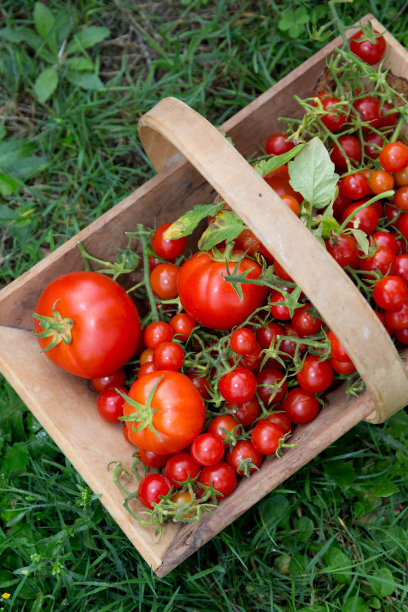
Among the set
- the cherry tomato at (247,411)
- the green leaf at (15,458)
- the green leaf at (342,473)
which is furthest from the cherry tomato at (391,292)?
the green leaf at (15,458)

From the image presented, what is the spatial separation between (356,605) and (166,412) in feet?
2.62

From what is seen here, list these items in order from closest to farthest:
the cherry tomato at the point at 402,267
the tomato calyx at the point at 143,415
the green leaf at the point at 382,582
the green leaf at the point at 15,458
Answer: the tomato calyx at the point at 143,415 < the cherry tomato at the point at 402,267 < the green leaf at the point at 382,582 < the green leaf at the point at 15,458

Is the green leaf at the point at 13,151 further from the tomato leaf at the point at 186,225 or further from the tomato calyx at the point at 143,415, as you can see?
the tomato calyx at the point at 143,415

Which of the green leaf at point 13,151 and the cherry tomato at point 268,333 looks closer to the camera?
the cherry tomato at point 268,333

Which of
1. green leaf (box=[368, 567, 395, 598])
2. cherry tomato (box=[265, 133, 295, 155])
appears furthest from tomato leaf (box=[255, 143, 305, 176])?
green leaf (box=[368, 567, 395, 598])

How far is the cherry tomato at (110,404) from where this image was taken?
4.66 feet

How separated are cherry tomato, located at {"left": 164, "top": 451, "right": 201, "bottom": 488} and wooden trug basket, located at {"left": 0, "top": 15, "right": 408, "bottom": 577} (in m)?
0.10

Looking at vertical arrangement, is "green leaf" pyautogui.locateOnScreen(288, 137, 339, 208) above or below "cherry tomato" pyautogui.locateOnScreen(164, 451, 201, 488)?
above

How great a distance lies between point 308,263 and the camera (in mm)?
1051

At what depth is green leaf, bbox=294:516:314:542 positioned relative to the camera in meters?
1.67

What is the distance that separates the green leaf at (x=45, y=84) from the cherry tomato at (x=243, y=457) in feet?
4.31

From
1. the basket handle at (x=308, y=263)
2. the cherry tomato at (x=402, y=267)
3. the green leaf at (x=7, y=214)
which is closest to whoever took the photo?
the basket handle at (x=308, y=263)

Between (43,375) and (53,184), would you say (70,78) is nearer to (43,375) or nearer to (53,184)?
(53,184)

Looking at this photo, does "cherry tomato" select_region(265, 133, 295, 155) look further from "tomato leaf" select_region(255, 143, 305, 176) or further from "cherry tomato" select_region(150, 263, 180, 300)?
"cherry tomato" select_region(150, 263, 180, 300)
